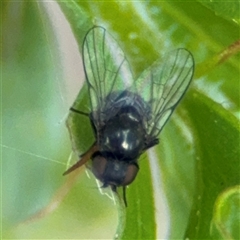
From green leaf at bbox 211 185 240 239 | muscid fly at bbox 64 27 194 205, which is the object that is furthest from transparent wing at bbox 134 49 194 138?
green leaf at bbox 211 185 240 239

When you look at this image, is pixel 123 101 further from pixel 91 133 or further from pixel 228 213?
pixel 228 213

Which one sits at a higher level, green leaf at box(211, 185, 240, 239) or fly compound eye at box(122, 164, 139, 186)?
green leaf at box(211, 185, 240, 239)

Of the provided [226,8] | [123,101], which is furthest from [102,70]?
[226,8]

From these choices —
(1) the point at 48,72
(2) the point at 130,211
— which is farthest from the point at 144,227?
(1) the point at 48,72

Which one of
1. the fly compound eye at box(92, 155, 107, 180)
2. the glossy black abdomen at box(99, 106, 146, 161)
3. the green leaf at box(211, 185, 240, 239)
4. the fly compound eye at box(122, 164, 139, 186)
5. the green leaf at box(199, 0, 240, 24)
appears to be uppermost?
the green leaf at box(199, 0, 240, 24)

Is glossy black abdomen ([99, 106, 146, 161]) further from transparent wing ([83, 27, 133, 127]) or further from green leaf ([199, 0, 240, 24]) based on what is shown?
green leaf ([199, 0, 240, 24])

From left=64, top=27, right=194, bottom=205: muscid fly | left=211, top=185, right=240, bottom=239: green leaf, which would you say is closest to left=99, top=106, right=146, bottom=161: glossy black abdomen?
left=64, top=27, right=194, bottom=205: muscid fly

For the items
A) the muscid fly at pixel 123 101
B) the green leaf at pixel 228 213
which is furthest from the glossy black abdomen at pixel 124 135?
the green leaf at pixel 228 213
